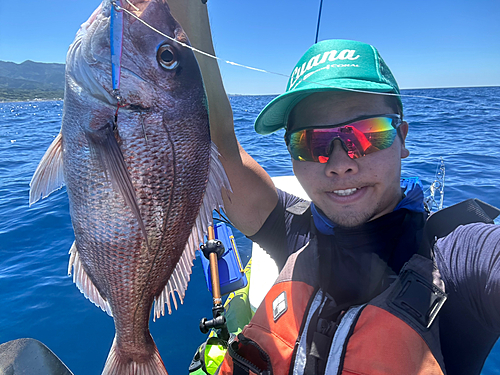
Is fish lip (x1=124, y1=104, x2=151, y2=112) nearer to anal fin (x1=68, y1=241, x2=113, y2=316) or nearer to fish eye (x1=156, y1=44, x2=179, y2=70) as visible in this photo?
fish eye (x1=156, y1=44, x2=179, y2=70)

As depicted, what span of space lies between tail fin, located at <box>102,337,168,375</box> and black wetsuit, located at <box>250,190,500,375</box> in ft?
3.06

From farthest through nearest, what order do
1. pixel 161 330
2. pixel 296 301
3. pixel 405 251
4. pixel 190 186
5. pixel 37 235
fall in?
pixel 37 235 < pixel 161 330 < pixel 296 301 < pixel 405 251 < pixel 190 186

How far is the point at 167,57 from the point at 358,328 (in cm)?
146

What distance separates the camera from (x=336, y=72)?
1575mm

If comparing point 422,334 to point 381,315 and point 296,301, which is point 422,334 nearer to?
point 381,315

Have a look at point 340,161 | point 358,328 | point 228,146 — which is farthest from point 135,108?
point 358,328

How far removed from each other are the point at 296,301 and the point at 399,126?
1124 mm

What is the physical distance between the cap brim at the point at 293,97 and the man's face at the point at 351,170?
7 centimetres

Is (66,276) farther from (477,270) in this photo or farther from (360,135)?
(477,270)

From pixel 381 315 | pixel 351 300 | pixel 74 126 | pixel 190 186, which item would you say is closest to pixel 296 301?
pixel 351 300

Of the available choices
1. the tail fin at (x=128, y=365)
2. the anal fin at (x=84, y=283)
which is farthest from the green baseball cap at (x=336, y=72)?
the tail fin at (x=128, y=365)

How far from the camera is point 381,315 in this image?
50.8 inches

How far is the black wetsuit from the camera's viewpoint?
1208 mm

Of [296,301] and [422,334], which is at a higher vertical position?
[422,334]
